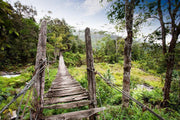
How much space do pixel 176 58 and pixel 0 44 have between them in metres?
6.02

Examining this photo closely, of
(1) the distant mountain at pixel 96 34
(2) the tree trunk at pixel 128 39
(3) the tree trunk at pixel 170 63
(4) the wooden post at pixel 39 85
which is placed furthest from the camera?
(1) the distant mountain at pixel 96 34

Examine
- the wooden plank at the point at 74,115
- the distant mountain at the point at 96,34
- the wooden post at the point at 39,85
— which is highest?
the distant mountain at the point at 96,34

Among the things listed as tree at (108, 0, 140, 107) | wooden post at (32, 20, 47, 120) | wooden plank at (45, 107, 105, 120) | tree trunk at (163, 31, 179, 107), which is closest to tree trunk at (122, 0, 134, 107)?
tree at (108, 0, 140, 107)

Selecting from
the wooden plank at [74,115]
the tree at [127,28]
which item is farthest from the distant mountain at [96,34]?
the wooden plank at [74,115]

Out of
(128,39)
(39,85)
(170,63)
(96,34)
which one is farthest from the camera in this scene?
(96,34)

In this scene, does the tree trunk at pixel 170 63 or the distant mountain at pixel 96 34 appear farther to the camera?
the distant mountain at pixel 96 34

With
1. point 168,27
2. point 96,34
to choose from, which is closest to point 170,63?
point 168,27

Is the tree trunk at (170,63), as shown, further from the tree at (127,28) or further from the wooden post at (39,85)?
the wooden post at (39,85)

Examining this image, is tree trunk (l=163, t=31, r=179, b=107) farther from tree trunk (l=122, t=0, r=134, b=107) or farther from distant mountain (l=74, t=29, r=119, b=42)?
distant mountain (l=74, t=29, r=119, b=42)

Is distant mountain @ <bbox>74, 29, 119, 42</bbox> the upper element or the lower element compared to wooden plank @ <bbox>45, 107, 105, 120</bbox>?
upper

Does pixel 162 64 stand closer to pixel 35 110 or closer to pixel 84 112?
pixel 84 112

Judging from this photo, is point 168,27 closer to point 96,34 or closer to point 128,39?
point 128,39

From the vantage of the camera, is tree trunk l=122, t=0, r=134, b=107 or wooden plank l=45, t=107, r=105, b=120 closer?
wooden plank l=45, t=107, r=105, b=120

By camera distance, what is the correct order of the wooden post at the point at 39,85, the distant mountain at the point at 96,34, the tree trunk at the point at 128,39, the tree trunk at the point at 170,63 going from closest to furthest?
the wooden post at the point at 39,85 < the tree trunk at the point at 128,39 < the tree trunk at the point at 170,63 < the distant mountain at the point at 96,34
